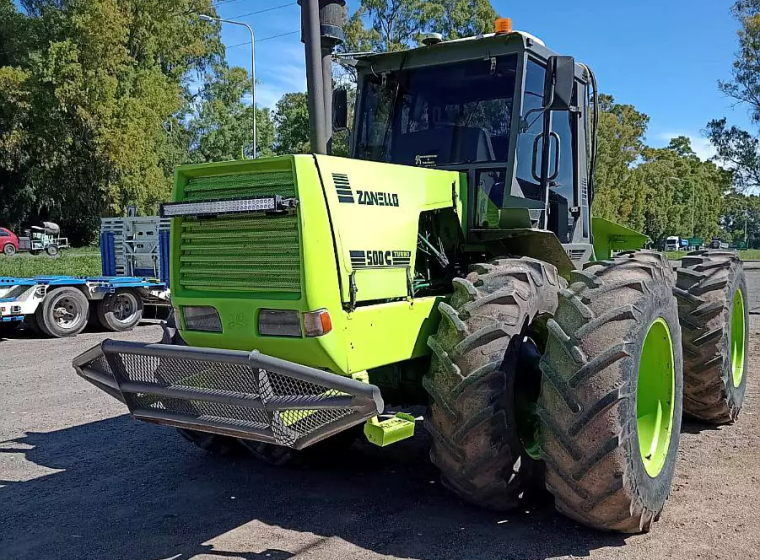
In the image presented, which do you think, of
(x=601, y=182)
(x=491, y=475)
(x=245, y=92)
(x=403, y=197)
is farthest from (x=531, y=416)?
(x=245, y=92)

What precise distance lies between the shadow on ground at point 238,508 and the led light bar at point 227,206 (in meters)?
1.79

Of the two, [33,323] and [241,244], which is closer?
[241,244]

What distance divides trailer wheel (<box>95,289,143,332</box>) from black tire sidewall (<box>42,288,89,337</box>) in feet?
1.11

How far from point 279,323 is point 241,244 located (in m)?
0.52

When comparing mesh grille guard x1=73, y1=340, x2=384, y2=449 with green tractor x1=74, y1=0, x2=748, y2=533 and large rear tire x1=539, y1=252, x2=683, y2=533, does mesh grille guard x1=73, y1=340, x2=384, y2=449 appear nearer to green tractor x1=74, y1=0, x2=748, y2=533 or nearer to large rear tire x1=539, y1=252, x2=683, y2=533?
green tractor x1=74, y1=0, x2=748, y2=533

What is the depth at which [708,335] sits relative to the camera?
5.76m

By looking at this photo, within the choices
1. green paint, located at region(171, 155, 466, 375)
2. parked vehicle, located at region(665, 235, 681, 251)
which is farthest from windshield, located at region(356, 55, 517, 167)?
parked vehicle, located at region(665, 235, 681, 251)

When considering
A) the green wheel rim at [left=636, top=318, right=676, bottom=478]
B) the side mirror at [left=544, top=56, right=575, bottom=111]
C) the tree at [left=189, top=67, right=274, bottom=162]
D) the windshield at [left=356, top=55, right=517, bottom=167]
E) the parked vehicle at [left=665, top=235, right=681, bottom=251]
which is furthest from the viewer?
the parked vehicle at [left=665, top=235, right=681, bottom=251]

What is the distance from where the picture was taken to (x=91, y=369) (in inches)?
167

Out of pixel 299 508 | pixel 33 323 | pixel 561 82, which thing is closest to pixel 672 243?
pixel 33 323

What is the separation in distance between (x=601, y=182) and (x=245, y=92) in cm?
2162

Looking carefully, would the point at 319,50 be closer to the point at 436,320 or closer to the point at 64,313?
the point at 436,320

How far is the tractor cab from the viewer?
15.9 feet

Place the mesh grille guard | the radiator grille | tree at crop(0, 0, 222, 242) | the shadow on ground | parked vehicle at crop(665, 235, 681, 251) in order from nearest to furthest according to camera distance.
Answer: the mesh grille guard, the radiator grille, the shadow on ground, tree at crop(0, 0, 222, 242), parked vehicle at crop(665, 235, 681, 251)
